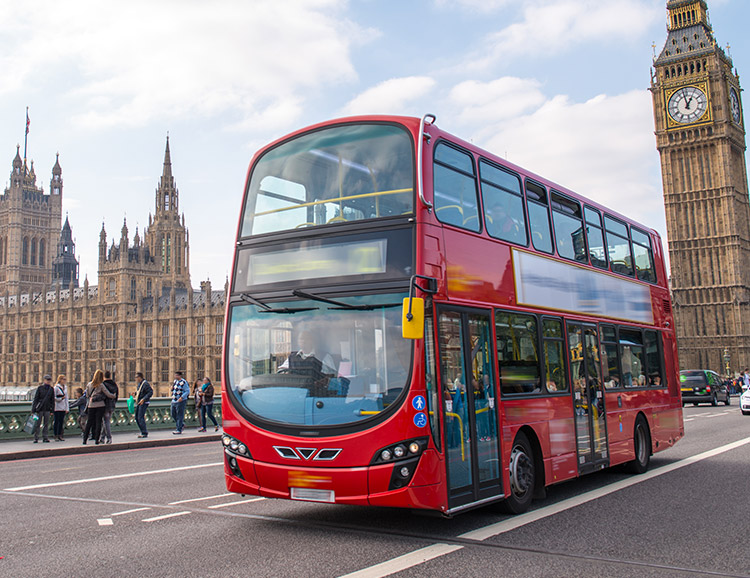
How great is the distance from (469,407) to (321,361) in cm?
151

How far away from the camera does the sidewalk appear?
1471 centimetres

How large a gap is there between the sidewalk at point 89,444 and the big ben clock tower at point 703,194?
61.6 meters

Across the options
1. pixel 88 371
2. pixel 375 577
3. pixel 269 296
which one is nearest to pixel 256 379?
pixel 269 296

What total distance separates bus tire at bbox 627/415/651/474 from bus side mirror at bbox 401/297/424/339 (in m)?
5.96

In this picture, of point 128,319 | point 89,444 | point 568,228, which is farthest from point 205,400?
point 128,319

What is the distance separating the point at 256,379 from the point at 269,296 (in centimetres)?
79

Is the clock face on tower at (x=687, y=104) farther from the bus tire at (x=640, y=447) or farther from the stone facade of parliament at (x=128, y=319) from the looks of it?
the bus tire at (x=640, y=447)

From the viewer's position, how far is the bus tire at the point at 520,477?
7328 mm

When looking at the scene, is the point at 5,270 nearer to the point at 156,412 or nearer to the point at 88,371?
the point at 88,371

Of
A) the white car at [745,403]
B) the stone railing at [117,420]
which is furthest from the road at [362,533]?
the white car at [745,403]

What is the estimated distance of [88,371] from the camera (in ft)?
270

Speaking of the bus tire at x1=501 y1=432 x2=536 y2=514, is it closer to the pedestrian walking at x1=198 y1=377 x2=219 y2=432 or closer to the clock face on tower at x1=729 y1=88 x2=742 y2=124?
the pedestrian walking at x1=198 y1=377 x2=219 y2=432

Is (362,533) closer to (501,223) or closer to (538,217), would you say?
(501,223)

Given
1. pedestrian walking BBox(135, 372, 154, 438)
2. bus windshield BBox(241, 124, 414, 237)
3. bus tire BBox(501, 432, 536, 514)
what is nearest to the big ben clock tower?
pedestrian walking BBox(135, 372, 154, 438)
